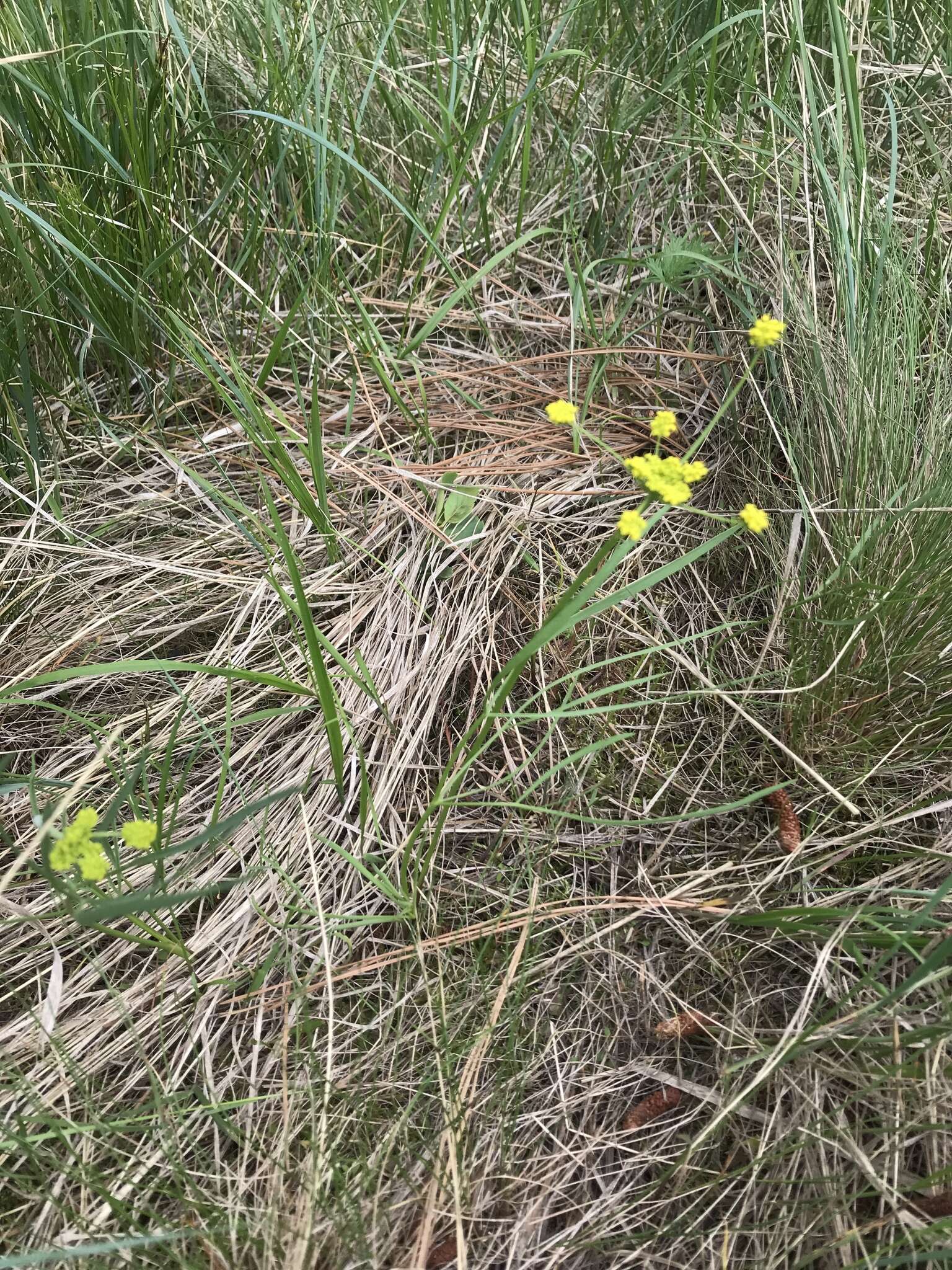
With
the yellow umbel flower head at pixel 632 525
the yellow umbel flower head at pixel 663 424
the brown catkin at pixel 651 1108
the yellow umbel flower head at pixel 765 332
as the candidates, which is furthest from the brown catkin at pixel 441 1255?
the yellow umbel flower head at pixel 765 332

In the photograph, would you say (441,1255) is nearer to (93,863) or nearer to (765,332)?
(93,863)

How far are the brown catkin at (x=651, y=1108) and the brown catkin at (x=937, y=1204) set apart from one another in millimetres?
238

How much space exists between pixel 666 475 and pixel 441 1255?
802 millimetres

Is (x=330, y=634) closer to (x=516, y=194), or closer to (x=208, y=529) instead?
(x=208, y=529)

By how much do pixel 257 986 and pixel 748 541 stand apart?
0.90 m

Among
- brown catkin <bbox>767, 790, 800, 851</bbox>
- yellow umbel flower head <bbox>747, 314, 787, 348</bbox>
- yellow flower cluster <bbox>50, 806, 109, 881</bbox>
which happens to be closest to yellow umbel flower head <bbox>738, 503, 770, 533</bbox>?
yellow umbel flower head <bbox>747, 314, 787, 348</bbox>

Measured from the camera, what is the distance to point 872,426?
1.20m

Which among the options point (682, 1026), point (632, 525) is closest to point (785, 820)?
point (682, 1026)

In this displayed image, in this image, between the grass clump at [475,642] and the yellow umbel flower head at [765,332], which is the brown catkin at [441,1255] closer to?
the grass clump at [475,642]

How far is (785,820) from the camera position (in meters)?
1.11

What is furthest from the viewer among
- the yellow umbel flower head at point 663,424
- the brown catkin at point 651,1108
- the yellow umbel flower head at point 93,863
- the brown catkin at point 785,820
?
the brown catkin at point 785,820

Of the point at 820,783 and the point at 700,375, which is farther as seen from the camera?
the point at 700,375

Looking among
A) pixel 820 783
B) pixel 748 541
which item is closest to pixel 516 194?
pixel 748 541

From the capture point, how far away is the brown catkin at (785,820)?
3.58ft
